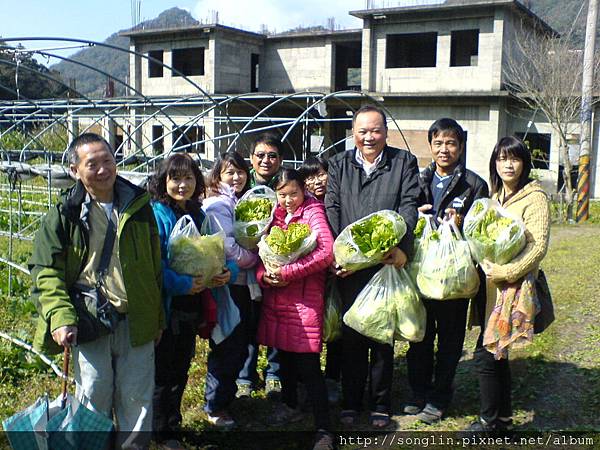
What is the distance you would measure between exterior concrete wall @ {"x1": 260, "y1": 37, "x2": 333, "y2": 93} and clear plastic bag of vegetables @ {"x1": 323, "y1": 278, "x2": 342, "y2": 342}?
16.2 metres

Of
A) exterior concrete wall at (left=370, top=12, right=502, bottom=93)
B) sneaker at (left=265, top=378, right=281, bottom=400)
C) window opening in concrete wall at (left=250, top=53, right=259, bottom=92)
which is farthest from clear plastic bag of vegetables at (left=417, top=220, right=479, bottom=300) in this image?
window opening in concrete wall at (left=250, top=53, right=259, bottom=92)

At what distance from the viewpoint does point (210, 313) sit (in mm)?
3344

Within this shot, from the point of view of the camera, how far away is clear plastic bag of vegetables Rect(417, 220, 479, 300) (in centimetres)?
317

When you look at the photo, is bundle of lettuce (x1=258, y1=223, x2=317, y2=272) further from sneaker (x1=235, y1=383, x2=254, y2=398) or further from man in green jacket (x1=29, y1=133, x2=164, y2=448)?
sneaker (x1=235, y1=383, x2=254, y2=398)

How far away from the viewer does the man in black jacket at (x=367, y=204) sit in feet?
10.8

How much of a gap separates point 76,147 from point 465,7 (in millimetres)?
15700

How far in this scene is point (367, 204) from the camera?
10.9 feet

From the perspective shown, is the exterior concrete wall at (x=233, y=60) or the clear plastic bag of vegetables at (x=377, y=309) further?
the exterior concrete wall at (x=233, y=60)

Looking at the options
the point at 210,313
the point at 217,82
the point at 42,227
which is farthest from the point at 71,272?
the point at 217,82

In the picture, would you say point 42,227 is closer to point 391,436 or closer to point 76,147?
point 76,147

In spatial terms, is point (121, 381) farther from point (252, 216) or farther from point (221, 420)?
point (252, 216)

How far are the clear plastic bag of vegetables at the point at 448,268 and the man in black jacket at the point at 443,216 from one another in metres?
0.14

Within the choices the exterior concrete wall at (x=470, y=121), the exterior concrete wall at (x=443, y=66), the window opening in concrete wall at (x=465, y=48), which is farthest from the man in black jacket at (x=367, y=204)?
the window opening in concrete wall at (x=465, y=48)

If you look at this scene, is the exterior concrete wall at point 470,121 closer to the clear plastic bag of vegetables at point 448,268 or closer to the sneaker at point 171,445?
the clear plastic bag of vegetables at point 448,268
